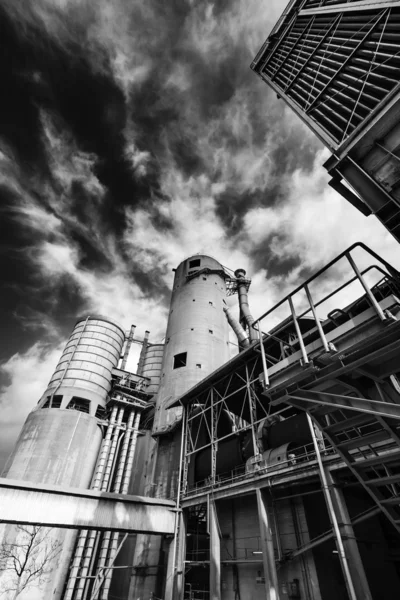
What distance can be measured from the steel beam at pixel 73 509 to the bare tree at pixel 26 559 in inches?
395

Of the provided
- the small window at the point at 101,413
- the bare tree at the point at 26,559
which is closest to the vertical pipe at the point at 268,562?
the bare tree at the point at 26,559

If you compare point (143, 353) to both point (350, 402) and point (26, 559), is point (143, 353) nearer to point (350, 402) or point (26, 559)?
point (26, 559)

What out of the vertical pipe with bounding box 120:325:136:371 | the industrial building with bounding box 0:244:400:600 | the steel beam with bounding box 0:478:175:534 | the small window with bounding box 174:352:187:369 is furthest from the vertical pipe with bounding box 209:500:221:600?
the vertical pipe with bounding box 120:325:136:371

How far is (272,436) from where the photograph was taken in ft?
50.4

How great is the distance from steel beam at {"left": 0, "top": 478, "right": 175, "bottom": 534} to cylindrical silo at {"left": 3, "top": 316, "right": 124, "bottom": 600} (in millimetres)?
10602

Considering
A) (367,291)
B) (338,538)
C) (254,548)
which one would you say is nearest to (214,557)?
(254,548)

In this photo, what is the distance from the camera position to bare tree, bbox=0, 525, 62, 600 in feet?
60.6

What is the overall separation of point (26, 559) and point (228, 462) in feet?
47.1

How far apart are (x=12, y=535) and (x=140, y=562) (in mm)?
8668

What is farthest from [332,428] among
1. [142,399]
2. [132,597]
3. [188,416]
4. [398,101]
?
[142,399]

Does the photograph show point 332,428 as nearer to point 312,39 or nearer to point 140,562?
point 312,39

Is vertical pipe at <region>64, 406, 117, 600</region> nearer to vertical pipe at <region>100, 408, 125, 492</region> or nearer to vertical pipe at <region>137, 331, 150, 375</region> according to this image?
vertical pipe at <region>100, 408, 125, 492</region>

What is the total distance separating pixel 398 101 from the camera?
552cm

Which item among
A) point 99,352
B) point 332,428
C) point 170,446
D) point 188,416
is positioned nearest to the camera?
point 332,428
